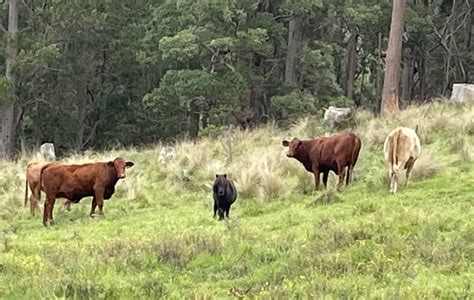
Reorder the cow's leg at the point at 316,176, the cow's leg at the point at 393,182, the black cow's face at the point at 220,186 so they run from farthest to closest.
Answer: the cow's leg at the point at 316,176
the cow's leg at the point at 393,182
the black cow's face at the point at 220,186

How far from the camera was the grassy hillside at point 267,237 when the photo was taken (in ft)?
24.8

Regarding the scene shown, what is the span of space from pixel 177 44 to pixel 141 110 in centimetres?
1371

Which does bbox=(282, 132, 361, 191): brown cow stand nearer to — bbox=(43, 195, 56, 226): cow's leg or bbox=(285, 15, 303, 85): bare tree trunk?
bbox=(43, 195, 56, 226): cow's leg

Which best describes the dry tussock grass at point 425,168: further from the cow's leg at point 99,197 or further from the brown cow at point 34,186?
the brown cow at point 34,186

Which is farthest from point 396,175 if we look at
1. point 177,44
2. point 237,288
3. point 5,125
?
point 5,125

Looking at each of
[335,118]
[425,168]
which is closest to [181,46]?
[335,118]

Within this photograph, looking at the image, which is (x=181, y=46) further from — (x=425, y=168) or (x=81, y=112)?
(x=425, y=168)

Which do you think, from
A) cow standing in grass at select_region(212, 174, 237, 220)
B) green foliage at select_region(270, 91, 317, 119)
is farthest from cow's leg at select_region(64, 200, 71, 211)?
green foliage at select_region(270, 91, 317, 119)

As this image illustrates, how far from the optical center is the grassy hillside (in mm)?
7574

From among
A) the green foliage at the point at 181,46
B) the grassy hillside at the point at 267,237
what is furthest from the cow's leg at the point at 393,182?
the green foliage at the point at 181,46

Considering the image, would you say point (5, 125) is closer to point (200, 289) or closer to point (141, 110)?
point (141, 110)

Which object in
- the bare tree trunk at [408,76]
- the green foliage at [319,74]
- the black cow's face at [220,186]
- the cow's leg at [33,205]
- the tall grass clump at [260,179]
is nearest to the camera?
the black cow's face at [220,186]

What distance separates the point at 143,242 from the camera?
9.92m

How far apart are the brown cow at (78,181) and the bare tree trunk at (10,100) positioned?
2164 cm
